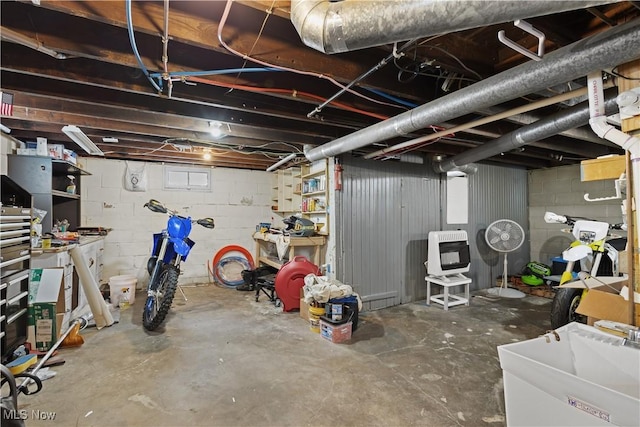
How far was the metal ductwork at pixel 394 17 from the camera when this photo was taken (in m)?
0.99

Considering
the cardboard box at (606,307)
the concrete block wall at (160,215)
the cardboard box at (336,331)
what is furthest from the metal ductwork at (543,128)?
the concrete block wall at (160,215)

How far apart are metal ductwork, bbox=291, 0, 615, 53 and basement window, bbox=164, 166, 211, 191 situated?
458cm

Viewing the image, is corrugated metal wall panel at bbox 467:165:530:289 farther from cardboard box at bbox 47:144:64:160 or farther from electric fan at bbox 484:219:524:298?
cardboard box at bbox 47:144:64:160

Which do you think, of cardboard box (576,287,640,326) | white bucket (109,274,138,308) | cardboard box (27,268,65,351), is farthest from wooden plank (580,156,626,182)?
white bucket (109,274,138,308)

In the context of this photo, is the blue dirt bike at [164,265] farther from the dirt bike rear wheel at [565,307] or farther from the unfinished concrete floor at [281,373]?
the dirt bike rear wheel at [565,307]

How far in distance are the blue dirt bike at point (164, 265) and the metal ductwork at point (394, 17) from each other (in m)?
2.76

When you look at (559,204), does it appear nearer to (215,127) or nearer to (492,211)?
(492,211)

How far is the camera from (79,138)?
324cm

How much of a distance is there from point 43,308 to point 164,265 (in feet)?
3.45

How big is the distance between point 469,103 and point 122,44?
2.06 metres

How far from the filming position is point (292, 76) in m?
2.19

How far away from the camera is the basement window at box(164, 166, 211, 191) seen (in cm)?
516

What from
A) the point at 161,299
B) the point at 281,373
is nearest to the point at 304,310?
the point at 281,373

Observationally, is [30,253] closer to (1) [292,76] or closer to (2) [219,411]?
(2) [219,411]
